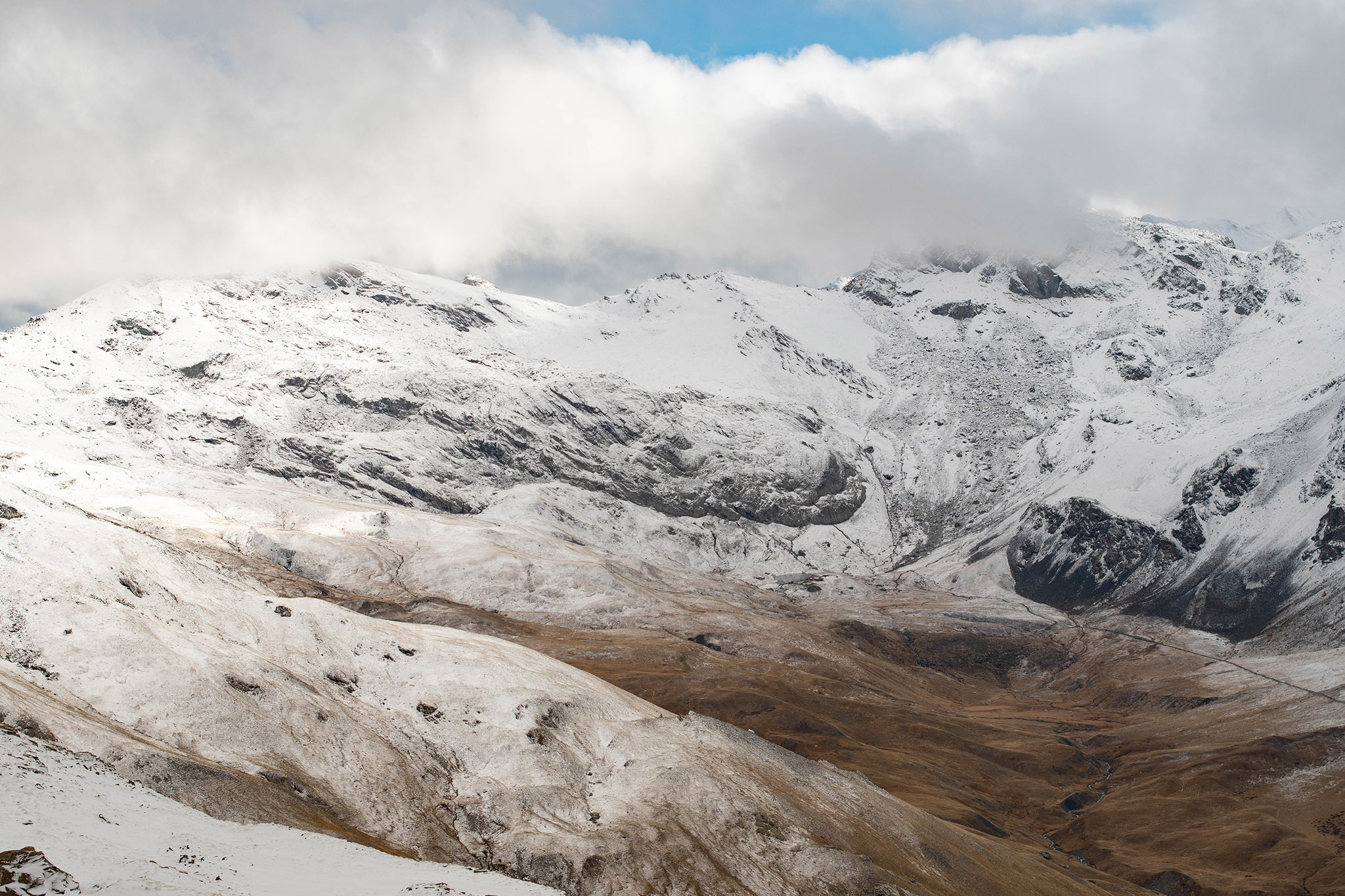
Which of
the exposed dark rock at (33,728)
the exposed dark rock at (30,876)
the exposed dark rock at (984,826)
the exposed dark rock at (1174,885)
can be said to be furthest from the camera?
the exposed dark rock at (984,826)

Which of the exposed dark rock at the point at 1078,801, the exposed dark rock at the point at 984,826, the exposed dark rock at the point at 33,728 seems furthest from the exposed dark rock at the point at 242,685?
the exposed dark rock at the point at 1078,801

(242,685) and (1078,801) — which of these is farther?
(1078,801)

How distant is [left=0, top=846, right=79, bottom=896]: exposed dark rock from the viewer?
26.8 metres

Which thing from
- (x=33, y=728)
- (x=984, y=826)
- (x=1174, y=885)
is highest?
(x=33, y=728)

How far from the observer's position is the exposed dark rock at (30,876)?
1056 inches

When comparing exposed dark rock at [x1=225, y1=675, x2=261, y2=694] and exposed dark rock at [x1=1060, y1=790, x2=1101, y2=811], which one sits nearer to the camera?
exposed dark rock at [x1=225, y1=675, x2=261, y2=694]

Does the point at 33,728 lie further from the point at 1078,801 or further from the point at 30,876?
the point at 1078,801

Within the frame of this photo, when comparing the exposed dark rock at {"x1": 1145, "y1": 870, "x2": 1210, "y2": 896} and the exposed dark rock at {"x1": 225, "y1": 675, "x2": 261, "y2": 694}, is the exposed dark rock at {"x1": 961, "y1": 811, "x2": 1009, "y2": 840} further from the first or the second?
the exposed dark rock at {"x1": 225, "y1": 675, "x2": 261, "y2": 694}

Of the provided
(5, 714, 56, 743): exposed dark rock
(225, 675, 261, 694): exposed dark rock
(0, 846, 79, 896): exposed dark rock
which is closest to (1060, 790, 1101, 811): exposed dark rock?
(225, 675, 261, 694): exposed dark rock

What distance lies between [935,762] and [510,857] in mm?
120033

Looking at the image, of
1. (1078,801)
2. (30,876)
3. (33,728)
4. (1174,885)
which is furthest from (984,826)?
(30,876)

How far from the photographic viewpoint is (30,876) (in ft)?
90.0

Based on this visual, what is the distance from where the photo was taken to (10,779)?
37.2 m

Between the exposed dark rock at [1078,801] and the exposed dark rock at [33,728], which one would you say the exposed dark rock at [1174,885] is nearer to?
the exposed dark rock at [1078,801]
